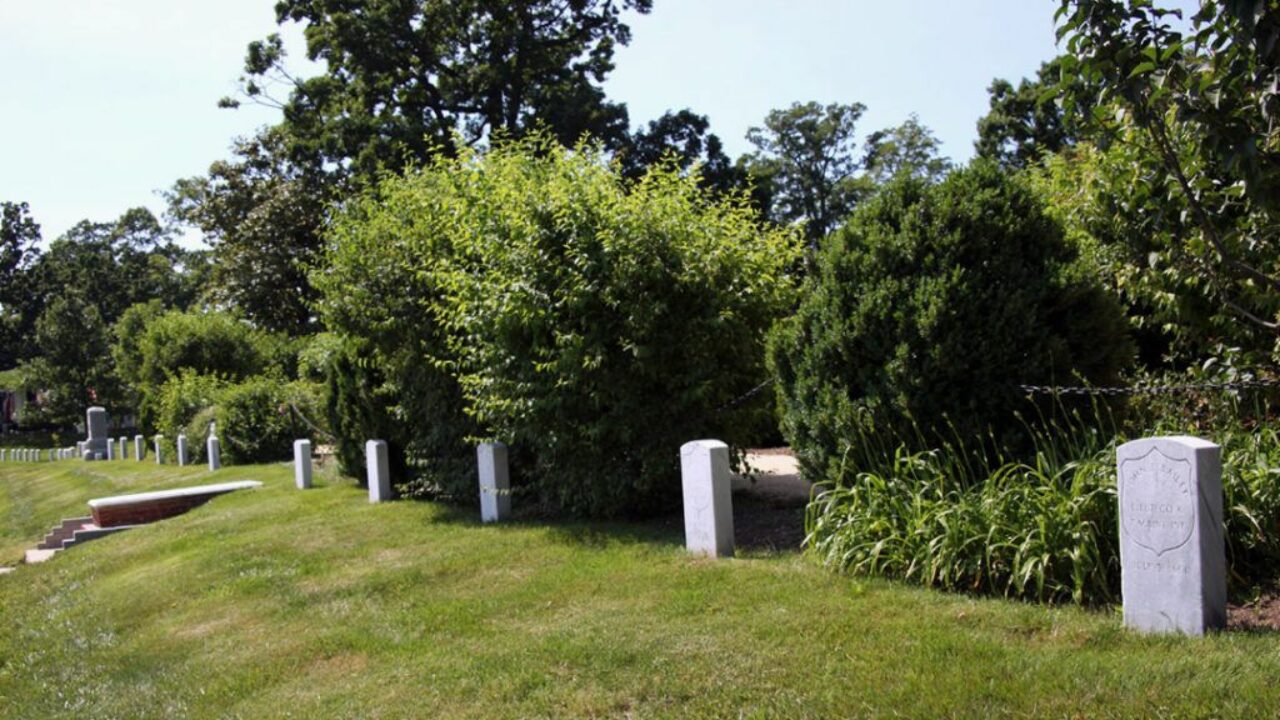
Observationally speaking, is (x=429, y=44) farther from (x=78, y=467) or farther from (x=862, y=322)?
(x=862, y=322)

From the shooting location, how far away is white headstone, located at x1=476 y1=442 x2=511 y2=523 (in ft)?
31.8

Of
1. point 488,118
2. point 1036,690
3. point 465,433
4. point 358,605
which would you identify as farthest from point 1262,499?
point 488,118

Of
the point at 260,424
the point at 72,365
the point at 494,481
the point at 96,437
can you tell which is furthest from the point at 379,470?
the point at 72,365

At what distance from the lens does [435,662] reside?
5574mm

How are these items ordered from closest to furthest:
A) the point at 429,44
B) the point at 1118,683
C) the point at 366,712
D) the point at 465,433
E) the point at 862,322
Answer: the point at 1118,683, the point at 366,712, the point at 862,322, the point at 465,433, the point at 429,44

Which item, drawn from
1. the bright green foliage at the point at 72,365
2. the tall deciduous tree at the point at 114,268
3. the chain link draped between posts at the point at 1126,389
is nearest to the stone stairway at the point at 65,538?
the chain link draped between posts at the point at 1126,389

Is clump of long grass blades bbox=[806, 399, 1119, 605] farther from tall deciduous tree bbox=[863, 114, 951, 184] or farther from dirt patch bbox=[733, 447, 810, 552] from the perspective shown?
tall deciduous tree bbox=[863, 114, 951, 184]

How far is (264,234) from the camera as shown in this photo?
30328 mm

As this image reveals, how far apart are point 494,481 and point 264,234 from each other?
77.1ft

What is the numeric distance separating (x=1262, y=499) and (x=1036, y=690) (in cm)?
226

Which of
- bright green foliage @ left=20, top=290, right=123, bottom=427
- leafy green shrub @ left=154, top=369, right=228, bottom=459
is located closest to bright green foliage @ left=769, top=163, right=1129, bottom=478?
leafy green shrub @ left=154, top=369, right=228, bottom=459

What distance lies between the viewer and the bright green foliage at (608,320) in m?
8.39

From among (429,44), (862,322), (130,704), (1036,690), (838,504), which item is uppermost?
(429,44)

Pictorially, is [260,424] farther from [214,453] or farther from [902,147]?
[902,147]
